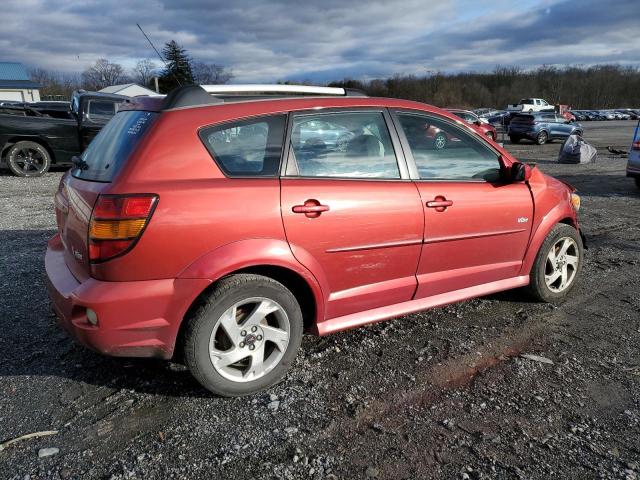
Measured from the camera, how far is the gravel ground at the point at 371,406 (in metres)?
2.36

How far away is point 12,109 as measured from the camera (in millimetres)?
11719

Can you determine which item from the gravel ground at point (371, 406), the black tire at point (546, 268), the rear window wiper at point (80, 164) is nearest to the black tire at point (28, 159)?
the gravel ground at point (371, 406)

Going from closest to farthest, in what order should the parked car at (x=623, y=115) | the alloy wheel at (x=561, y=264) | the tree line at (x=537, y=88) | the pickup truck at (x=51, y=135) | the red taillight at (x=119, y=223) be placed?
the red taillight at (x=119, y=223) → the alloy wheel at (x=561, y=264) → the pickup truck at (x=51, y=135) → the parked car at (x=623, y=115) → the tree line at (x=537, y=88)

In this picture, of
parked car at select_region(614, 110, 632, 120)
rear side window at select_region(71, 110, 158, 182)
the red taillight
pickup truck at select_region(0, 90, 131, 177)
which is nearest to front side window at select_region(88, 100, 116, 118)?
pickup truck at select_region(0, 90, 131, 177)

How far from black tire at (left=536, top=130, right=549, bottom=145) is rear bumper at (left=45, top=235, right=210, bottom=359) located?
25291mm

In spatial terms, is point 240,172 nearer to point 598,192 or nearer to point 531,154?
point 598,192

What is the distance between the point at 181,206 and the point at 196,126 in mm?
489

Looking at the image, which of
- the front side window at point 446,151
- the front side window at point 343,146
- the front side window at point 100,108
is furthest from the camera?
the front side window at point 100,108

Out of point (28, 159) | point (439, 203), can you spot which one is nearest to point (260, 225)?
point (439, 203)

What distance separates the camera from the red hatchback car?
2551 millimetres

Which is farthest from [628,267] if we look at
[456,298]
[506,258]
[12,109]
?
[12,109]

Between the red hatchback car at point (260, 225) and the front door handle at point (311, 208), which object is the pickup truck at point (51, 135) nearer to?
the red hatchback car at point (260, 225)

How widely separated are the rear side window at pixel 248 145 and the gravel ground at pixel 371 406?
1335 millimetres

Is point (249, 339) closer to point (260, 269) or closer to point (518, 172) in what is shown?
point (260, 269)
